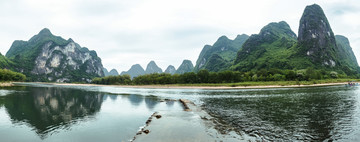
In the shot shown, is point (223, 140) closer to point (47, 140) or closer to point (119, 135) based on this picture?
point (119, 135)

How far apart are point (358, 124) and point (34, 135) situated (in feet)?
127

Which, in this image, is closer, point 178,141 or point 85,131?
point 178,141

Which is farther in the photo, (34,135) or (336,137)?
(34,135)

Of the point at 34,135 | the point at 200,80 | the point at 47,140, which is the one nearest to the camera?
the point at 47,140

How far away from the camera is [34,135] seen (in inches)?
765

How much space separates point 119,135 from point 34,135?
932 cm

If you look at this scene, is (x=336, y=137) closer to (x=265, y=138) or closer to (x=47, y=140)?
(x=265, y=138)

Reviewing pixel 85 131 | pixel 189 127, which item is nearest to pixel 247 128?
pixel 189 127

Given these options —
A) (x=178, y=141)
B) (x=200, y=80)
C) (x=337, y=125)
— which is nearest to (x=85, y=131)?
(x=178, y=141)

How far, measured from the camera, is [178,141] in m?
16.9

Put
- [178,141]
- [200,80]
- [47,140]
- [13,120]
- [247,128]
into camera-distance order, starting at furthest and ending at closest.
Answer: [200,80], [13,120], [247,128], [47,140], [178,141]

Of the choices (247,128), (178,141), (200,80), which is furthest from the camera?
(200,80)

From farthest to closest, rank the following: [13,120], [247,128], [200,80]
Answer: [200,80], [13,120], [247,128]

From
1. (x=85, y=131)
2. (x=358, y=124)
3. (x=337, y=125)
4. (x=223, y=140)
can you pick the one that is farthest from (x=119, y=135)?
(x=358, y=124)
